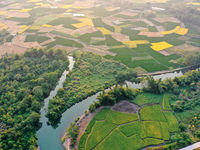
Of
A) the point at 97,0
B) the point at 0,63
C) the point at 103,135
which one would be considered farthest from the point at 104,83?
the point at 97,0

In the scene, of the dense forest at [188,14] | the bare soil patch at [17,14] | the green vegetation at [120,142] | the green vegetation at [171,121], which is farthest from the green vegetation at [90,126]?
Result: the bare soil patch at [17,14]

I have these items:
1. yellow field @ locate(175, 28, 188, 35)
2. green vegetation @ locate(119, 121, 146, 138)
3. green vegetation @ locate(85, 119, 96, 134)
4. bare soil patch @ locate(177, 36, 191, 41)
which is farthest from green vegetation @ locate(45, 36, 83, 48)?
yellow field @ locate(175, 28, 188, 35)

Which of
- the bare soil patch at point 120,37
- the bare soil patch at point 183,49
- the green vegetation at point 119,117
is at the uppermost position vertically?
the bare soil patch at point 120,37

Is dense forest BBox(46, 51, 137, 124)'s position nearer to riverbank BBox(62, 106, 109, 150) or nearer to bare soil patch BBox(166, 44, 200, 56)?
riverbank BBox(62, 106, 109, 150)

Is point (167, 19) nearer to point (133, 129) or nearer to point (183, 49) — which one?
point (183, 49)

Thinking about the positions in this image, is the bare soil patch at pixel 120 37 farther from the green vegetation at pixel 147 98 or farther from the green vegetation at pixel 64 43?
the green vegetation at pixel 147 98

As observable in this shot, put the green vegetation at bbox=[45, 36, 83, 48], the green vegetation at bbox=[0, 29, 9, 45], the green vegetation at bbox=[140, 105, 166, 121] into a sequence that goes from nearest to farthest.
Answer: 1. the green vegetation at bbox=[140, 105, 166, 121]
2. the green vegetation at bbox=[45, 36, 83, 48]
3. the green vegetation at bbox=[0, 29, 9, 45]
